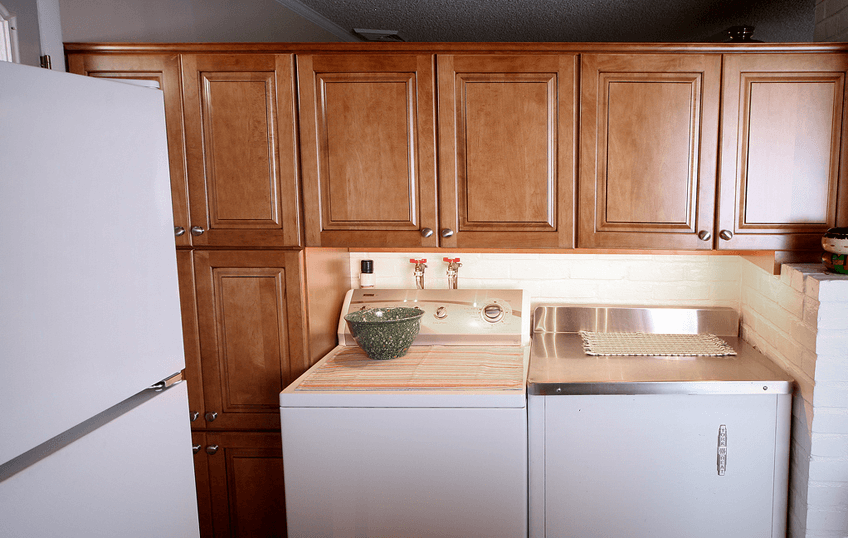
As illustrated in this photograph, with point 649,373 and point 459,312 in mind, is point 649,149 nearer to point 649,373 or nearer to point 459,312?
point 649,373

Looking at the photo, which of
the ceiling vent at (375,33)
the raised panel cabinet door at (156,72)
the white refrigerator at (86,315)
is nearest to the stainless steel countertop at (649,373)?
the white refrigerator at (86,315)

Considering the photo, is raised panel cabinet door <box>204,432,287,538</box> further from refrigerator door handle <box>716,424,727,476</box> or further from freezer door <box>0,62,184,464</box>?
refrigerator door handle <box>716,424,727,476</box>

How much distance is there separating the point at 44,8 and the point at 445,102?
47.8 inches

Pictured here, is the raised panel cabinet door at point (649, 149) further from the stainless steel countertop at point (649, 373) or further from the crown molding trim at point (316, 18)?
the crown molding trim at point (316, 18)

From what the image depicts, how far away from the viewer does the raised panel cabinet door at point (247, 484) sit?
1979mm

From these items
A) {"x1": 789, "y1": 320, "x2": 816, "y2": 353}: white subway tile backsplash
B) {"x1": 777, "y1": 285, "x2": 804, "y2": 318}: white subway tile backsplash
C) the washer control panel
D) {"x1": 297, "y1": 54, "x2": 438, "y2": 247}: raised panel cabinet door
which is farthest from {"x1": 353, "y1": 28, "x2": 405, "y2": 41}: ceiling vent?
{"x1": 789, "y1": 320, "x2": 816, "y2": 353}: white subway tile backsplash

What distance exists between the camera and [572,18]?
302 centimetres

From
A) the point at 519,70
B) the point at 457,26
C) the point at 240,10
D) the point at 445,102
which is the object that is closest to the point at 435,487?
the point at 445,102

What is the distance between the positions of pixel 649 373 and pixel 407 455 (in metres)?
0.83

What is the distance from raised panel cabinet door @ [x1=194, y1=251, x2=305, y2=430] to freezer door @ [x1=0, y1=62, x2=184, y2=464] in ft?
2.99

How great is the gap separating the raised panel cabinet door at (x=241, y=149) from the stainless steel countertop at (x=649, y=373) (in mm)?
985

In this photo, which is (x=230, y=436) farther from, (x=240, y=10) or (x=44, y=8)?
(x=240, y=10)

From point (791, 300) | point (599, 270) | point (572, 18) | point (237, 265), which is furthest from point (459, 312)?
point (572, 18)

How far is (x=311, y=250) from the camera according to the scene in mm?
1962
